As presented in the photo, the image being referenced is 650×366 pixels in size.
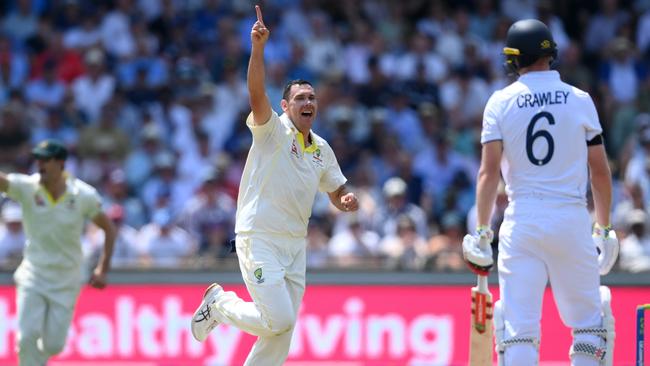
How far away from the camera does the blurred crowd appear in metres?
13.4

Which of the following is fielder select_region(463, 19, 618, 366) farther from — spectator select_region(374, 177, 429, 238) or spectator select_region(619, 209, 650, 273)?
spectator select_region(374, 177, 429, 238)

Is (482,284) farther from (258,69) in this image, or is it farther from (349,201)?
(258,69)

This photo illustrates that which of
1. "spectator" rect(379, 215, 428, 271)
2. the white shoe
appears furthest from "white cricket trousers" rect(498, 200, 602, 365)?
"spectator" rect(379, 215, 428, 271)

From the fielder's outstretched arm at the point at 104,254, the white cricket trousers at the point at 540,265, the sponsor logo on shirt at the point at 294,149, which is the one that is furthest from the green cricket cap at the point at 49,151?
the white cricket trousers at the point at 540,265

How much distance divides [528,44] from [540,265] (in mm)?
1317

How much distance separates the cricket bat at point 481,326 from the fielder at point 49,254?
11.9ft

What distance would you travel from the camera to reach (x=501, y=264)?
739cm

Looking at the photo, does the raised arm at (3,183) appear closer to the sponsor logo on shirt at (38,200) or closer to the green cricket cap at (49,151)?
the sponsor logo on shirt at (38,200)

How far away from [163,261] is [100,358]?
1.24 m

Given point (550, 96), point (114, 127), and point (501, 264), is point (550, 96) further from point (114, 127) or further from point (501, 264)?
point (114, 127)

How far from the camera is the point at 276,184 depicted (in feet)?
26.2

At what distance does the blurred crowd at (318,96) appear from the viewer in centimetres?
1342

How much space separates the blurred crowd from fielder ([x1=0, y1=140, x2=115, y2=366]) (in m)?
2.33

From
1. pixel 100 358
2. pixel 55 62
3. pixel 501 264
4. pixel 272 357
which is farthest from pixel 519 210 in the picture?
pixel 55 62
